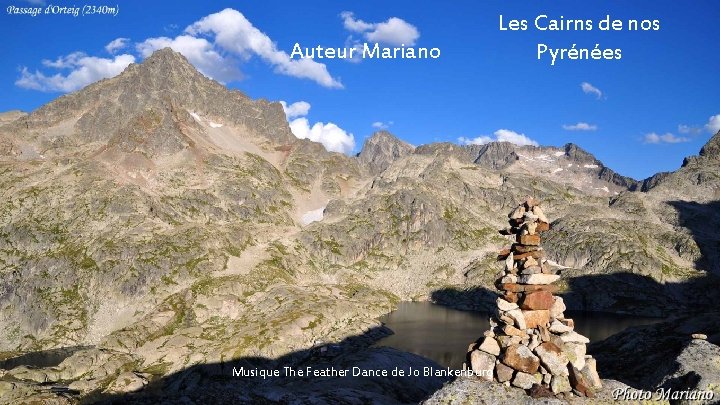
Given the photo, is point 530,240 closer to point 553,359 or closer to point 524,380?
point 553,359

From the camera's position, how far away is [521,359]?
18.3 metres

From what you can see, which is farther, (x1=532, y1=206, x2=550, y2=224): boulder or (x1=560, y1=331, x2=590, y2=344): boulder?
(x1=532, y1=206, x2=550, y2=224): boulder

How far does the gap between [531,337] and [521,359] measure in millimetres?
1337

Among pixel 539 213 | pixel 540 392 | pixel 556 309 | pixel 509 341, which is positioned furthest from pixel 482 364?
pixel 539 213

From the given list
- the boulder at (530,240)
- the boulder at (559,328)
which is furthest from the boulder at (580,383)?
the boulder at (530,240)

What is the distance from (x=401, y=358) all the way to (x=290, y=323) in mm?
76378

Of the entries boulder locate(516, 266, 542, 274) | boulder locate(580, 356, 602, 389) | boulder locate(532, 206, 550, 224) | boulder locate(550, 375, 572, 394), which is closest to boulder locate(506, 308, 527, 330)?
boulder locate(516, 266, 542, 274)

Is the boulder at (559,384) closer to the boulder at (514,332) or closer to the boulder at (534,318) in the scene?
the boulder at (514,332)

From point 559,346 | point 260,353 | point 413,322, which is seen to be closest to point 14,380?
point 260,353

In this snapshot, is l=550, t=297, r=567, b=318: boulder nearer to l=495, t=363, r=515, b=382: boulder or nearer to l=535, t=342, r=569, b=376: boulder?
l=535, t=342, r=569, b=376: boulder

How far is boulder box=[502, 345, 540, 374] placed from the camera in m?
18.2

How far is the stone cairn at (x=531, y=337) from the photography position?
18062mm

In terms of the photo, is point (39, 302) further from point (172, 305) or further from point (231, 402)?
point (231, 402)

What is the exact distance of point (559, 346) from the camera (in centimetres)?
1892
